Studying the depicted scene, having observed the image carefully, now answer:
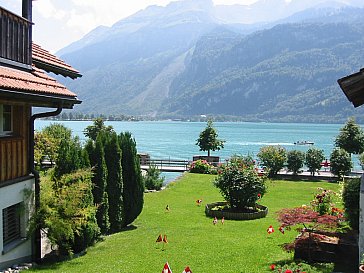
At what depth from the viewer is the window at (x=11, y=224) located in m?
8.80

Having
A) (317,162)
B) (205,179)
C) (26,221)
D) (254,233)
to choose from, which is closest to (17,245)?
(26,221)

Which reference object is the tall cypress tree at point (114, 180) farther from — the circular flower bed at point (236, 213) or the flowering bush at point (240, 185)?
the flowering bush at point (240, 185)

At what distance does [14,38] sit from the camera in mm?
8664

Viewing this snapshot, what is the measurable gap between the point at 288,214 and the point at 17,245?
5.69 meters

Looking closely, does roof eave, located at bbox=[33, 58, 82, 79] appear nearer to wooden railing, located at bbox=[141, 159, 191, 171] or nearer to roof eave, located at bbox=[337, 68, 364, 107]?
roof eave, located at bbox=[337, 68, 364, 107]

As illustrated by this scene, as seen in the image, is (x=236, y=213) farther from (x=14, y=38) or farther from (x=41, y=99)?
(x=14, y=38)

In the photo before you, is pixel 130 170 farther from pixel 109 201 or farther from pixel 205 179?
pixel 205 179

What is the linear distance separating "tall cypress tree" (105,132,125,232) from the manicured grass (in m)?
0.54

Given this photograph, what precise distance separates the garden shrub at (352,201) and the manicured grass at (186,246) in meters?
1.56

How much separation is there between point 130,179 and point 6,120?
5529 millimetres

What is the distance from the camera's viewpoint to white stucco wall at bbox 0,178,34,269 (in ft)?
27.1

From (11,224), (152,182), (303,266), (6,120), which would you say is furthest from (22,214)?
(152,182)

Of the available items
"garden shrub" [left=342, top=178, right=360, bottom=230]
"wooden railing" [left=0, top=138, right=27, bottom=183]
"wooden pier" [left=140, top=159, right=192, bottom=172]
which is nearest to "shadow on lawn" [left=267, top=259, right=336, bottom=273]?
"garden shrub" [left=342, top=178, right=360, bottom=230]

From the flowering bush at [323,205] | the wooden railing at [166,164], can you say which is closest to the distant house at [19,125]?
the flowering bush at [323,205]
